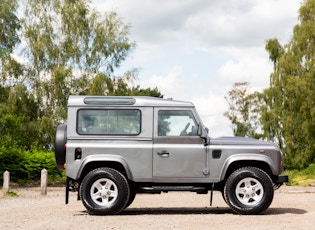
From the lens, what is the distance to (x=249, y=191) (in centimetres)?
1330

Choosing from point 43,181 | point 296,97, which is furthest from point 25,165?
point 296,97

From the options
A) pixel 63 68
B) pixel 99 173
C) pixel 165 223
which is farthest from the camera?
pixel 63 68

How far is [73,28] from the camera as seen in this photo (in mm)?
42531

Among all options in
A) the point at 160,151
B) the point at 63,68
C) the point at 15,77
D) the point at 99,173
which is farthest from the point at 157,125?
the point at 15,77

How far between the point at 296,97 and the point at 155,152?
30.3m

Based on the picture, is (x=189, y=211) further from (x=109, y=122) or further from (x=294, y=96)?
(x=294, y=96)

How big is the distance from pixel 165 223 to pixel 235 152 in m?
2.63

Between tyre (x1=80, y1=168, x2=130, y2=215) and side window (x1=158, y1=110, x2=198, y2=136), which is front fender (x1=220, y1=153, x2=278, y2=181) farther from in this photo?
tyre (x1=80, y1=168, x2=130, y2=215)

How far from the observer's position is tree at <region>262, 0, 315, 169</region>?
41875 mm

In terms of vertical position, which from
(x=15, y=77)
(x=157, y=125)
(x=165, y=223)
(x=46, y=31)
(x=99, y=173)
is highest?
(x=46, y=31)

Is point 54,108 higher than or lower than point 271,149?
higher

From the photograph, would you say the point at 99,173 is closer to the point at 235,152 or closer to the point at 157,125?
the point at 157,125

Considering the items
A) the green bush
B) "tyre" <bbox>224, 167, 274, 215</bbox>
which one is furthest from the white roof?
the green bush

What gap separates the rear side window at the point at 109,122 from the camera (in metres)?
13.3
